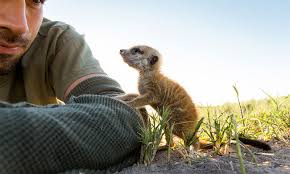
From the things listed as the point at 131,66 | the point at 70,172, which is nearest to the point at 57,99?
the point at 131,66

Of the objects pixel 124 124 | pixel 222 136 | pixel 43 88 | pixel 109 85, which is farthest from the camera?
pixel 43 88

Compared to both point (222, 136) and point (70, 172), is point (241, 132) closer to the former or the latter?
point (222, 136)

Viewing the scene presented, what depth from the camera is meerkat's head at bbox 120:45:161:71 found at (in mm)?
4301

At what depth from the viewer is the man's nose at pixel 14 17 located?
3.63 metres

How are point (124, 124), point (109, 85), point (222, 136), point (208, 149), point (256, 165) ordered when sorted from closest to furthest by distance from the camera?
point (256, 165) < point (124, 124) < point (222, 136) < point (208, 149) < point (109, 85)

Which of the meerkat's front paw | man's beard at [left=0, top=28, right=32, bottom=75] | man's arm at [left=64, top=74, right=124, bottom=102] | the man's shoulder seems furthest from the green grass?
the man's shoulder

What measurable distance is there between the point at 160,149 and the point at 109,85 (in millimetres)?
888

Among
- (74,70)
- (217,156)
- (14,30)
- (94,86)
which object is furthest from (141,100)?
(14,30)

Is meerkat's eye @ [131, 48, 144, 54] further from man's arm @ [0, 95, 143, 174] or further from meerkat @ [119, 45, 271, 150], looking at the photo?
man's arm @ [0, 95, 143, 174]

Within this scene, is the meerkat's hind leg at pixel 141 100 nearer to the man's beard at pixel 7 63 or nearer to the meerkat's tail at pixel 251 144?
the meerkat's tail at pixel 251 144

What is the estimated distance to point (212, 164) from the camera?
255 cm

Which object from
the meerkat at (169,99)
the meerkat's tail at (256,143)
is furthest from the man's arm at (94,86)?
the meerkat's tail at (256,143)

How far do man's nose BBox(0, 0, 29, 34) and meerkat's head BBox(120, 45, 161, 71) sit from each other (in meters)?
1.02

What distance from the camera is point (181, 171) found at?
2459 millimetres
